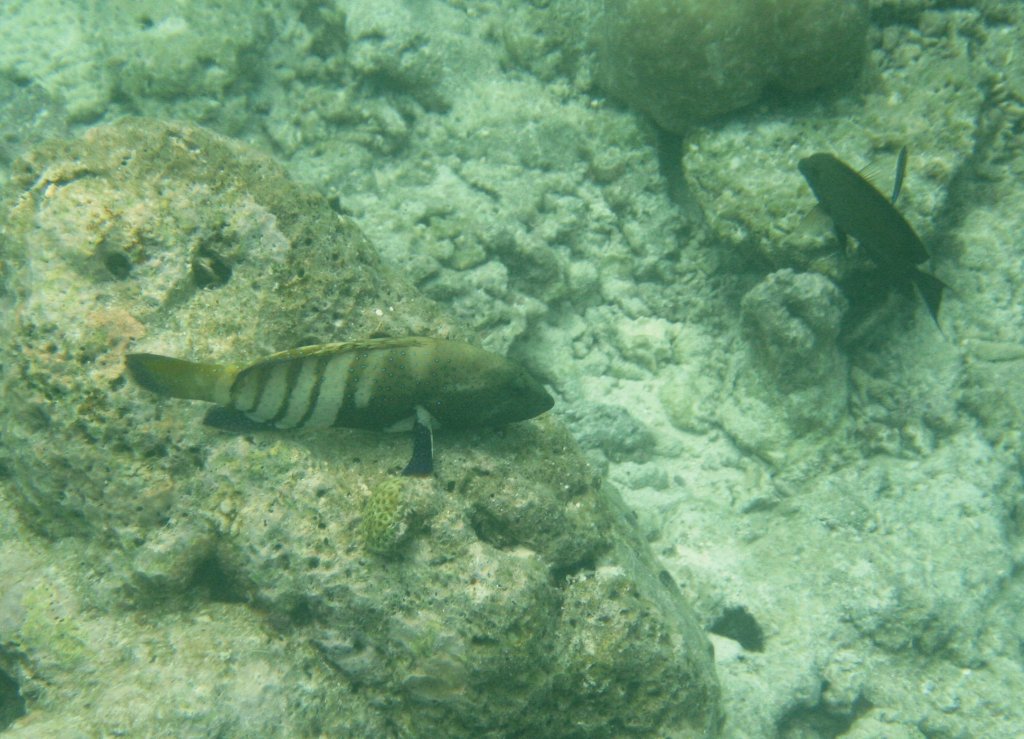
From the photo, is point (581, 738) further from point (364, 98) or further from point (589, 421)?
point (364, 98)

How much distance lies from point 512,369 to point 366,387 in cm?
72

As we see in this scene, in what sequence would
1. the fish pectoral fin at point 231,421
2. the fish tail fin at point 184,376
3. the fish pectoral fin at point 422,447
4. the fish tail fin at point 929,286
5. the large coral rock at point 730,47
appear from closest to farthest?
the fish tail fin at point 184,376
the fish pectoral fin at point 422,447
the fish pectoral fin at point 231,421
the fish tail fin at point 929,286
the large coral rock at point 730,47

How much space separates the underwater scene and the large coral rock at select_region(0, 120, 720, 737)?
0.02m

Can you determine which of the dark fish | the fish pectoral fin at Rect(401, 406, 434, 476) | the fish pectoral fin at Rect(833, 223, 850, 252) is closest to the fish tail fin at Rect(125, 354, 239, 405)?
the fish pectoral fin at Rect(401, 406, 434, 476)

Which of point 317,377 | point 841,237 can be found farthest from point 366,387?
point 841,237

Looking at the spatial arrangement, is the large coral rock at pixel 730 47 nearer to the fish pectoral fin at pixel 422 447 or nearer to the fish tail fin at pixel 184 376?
the fish pectoral fin at pixel 422 447

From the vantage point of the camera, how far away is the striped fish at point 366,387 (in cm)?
269

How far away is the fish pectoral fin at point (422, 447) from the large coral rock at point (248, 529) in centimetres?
9

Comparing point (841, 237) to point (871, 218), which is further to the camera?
point (841, 237)

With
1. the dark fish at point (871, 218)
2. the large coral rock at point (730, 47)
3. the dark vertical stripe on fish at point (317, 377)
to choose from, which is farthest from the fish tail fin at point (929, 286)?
the dark vertical stripe on fish at point (317, 377)

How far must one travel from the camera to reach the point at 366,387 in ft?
9.09

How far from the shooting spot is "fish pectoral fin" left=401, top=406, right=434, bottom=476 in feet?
9.09

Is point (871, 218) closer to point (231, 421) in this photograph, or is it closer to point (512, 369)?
point (512, 369)

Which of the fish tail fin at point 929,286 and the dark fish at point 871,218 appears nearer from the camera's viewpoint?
the dark fish at point 871,218
